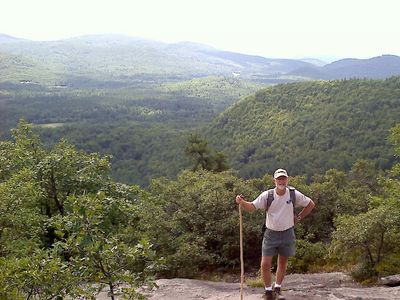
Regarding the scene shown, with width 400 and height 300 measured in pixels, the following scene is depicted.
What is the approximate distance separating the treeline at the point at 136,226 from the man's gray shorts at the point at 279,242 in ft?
7.09

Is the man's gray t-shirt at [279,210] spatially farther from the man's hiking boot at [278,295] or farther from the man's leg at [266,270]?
the man's hiking boot at [278,295]

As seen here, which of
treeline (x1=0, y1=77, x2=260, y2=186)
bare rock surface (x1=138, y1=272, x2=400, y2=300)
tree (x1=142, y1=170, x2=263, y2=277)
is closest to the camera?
bare rock surface (x1=138, y1=272, x2=400, y2=300)

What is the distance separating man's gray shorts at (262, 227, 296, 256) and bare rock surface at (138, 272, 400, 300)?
959 millimetres

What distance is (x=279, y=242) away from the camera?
25.6ft

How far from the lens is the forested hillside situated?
90.6m

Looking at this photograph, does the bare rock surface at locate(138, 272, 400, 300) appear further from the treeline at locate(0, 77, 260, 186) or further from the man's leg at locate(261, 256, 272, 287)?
the treeline at locate(0, 77, 260, 186)

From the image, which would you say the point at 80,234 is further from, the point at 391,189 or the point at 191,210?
the point at 391,189

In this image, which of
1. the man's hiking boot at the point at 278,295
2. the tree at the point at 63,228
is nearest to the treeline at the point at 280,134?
the tree at the point at 63,228

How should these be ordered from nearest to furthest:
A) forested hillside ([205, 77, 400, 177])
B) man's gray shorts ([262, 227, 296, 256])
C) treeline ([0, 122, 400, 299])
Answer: treeline ([0, 122, 400, 299])
man's gray shorts ([262, 227, 296, 256])
forested hillside ([205, 77, 400, 177])

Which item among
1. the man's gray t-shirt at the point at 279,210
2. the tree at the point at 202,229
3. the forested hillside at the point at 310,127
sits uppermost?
the man's gray t-shirt at the point at 279,210

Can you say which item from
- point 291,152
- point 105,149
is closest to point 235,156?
point 291,152

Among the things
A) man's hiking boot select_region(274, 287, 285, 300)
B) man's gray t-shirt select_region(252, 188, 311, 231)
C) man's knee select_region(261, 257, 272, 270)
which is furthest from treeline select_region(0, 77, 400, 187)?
man's gray t-shirt select_region(252, 188, 311, 231)

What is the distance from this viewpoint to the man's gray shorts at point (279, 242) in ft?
25.6

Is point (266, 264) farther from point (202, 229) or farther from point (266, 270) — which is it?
point (202, 229)
